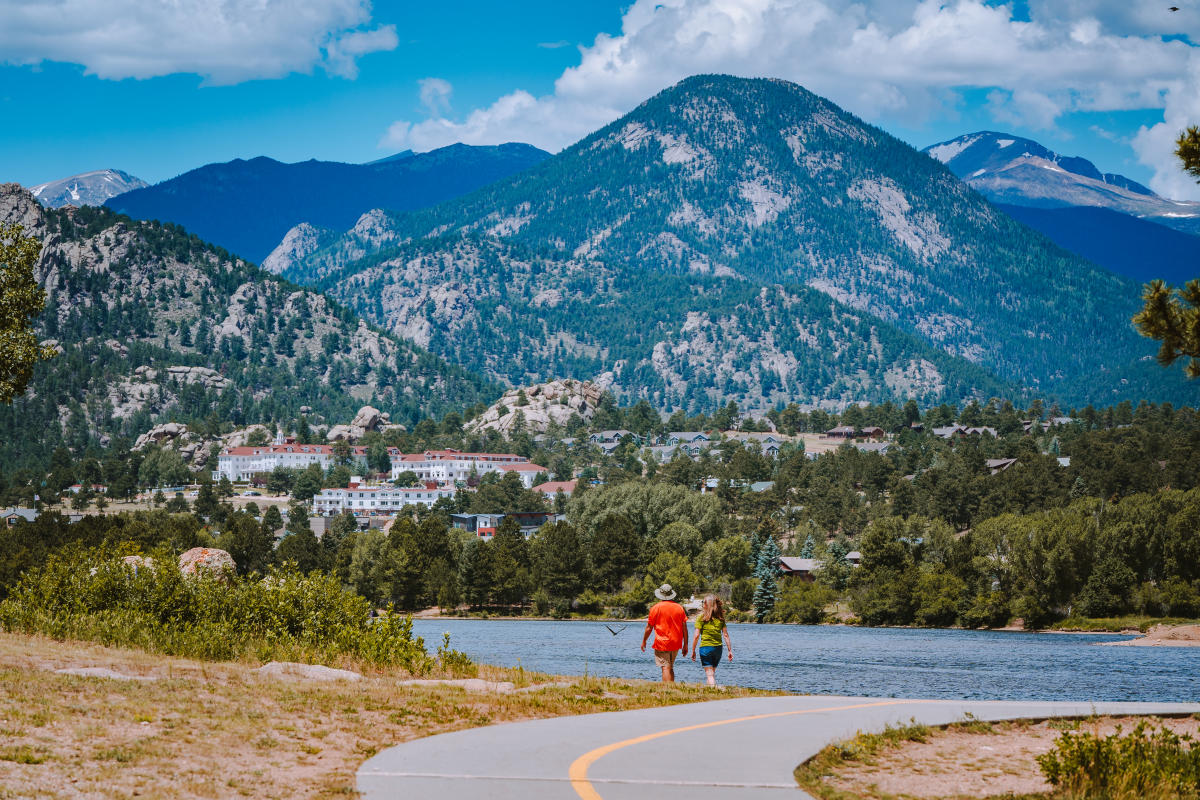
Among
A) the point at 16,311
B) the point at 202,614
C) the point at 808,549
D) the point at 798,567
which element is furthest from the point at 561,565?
the point at 202,614

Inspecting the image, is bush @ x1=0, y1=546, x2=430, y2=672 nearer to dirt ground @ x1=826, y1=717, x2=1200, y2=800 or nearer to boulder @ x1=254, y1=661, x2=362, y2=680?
boulder @ x1=254, y1=661, x2=362, y2=680

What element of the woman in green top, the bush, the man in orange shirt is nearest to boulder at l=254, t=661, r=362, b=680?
the bush

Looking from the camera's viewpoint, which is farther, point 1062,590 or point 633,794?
point 1062,590

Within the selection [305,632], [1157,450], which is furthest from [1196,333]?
[1157,450]

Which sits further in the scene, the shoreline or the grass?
the shoreline

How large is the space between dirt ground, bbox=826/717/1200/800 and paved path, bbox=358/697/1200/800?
1.91 ft

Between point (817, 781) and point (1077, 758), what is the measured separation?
3473mm

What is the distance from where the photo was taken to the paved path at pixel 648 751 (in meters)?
15.8

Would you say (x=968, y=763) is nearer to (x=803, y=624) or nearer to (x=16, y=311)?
(x=16, y=311)

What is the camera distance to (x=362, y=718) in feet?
71.1

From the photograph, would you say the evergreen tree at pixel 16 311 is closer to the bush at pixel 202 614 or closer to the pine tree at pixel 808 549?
the bush at pixel 202 614

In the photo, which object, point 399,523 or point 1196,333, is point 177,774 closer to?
point 1196,333

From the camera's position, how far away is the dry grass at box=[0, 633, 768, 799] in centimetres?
1625

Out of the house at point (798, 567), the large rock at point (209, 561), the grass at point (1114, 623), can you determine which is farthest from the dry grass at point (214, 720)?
the house at point (798, 567)
